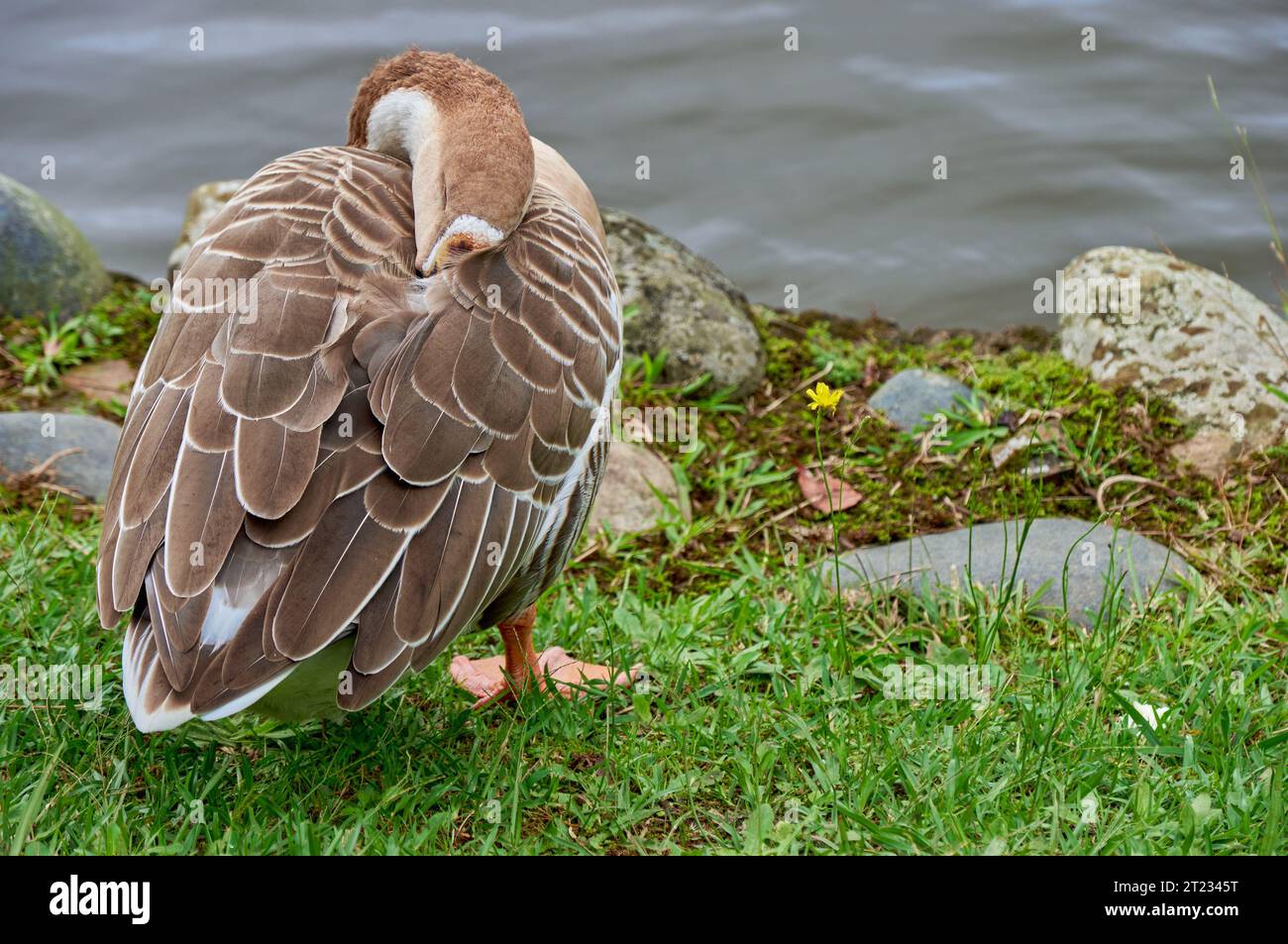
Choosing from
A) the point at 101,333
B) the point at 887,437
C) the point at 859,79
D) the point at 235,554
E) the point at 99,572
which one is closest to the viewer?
the point at 235,554

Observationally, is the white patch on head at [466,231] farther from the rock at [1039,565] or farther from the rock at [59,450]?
the rock at [59,450]

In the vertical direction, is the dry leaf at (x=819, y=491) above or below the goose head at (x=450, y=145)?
below

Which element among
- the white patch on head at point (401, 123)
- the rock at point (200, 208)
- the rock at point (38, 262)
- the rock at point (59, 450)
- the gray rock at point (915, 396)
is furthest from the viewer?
the rock at point (200, 208)

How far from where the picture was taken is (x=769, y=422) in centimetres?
595

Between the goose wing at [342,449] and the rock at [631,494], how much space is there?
1.79 meters

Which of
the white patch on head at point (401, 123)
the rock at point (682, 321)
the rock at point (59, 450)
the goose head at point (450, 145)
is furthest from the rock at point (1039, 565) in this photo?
the rock at point (59, 450)

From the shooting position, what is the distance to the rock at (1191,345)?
5434 mm

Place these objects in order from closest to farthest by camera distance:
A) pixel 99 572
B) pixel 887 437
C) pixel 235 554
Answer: pixel 235 554, pixel 99 572, pixel 887 437

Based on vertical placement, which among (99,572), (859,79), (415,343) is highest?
(859,79)

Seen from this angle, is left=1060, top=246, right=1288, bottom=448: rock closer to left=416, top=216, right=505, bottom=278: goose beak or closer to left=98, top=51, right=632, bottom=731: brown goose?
left=98, top=51, right=632, bottom=731: brown goose

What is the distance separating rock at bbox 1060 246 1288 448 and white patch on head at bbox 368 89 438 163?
3.62 m

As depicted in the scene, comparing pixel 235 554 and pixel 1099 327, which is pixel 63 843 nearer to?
pixel 235 554
